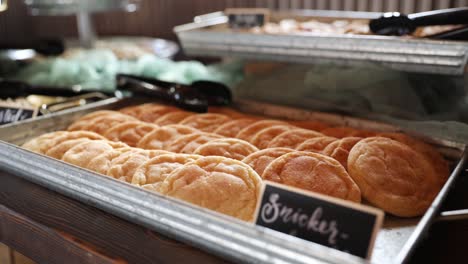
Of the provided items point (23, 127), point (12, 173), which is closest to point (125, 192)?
point (12, 173)

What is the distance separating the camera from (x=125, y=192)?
1341 mm

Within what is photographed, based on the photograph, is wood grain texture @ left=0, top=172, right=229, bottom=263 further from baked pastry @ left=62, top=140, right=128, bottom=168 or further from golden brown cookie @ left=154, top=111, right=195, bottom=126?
golden brown cookie @ left=154, top=111, right=195, bottom=126

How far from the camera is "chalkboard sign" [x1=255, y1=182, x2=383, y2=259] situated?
1030 mm

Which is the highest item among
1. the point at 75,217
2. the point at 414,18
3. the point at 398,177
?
the point at 414,18

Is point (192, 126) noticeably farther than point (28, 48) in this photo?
No

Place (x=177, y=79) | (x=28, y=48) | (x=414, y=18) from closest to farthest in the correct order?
(x=414, y=18)
(x=177, y=79)
(x=28, y=48)

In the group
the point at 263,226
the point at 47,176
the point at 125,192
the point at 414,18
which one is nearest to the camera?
the point at 263,226

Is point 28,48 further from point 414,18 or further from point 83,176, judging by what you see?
point 414,18

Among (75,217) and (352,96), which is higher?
(352,96)

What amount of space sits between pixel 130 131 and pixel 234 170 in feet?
2.63

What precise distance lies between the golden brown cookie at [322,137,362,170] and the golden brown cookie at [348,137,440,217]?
0.06 m

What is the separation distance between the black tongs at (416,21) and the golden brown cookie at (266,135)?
2.07 feet

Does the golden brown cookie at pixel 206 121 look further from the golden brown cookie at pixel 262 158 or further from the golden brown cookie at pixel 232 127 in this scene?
the golden brown cookie at pixel 262 158

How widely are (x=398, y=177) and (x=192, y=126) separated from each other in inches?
38.0
